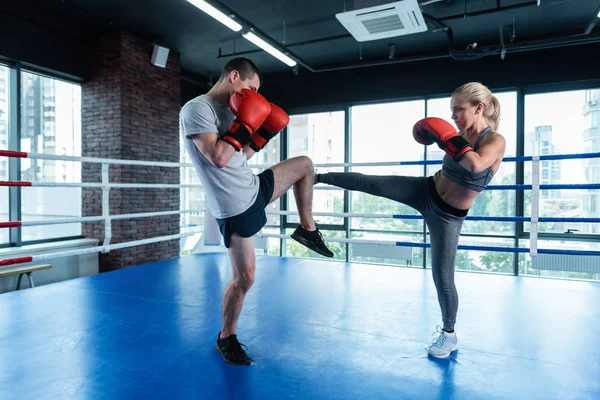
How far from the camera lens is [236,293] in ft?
5.49

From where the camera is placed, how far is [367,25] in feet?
12.2

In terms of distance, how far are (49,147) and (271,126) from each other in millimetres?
4074

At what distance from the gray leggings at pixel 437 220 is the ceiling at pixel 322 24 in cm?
226

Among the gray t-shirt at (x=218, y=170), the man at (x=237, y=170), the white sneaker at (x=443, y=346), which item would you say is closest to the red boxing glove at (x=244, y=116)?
the man at (x=237, y=170)

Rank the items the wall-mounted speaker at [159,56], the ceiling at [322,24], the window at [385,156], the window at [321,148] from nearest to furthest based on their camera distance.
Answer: the ceiling at [322,24] → the wall-mounted speaker at [159,56] → the window at [385,156] → the window at [321,148]

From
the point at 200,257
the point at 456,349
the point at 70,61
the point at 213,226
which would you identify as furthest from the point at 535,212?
the point at 70,61

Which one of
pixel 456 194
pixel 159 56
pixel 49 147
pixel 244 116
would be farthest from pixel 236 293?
pixel 159 56

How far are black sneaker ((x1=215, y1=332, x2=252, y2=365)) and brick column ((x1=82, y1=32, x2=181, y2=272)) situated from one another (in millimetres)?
3554

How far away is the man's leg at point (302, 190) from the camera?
1.71 metres

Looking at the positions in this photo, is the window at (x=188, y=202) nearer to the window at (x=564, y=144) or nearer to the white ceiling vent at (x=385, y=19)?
the white ceiling vent at (x=385, y=19)

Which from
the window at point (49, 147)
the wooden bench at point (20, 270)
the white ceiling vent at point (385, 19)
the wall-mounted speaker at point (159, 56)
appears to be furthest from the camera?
the wall-mounted speaker at point (159, 56)

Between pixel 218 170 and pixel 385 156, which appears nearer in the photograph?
pixel 218 170

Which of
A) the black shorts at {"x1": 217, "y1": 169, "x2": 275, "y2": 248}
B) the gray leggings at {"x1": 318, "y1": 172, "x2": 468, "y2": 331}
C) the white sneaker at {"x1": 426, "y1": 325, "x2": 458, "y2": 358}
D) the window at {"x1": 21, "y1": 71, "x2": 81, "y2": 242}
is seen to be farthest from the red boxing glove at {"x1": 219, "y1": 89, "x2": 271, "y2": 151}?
the window at {"x1": 21, "y1": 71, "x2": 81, "y2": 242}

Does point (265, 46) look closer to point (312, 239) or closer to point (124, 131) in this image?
point (124, 131)
